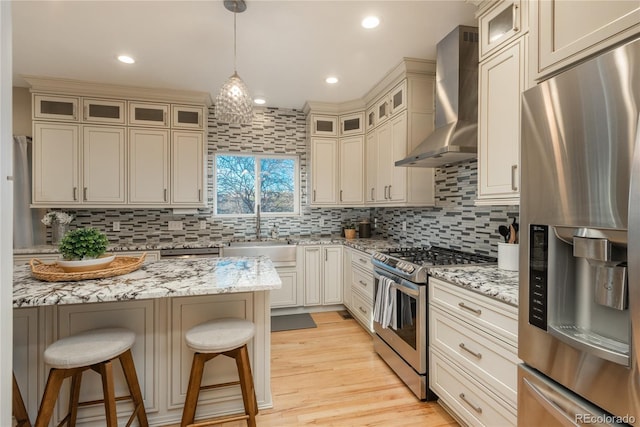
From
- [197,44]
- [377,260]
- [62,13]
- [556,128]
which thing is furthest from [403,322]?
[62,13]

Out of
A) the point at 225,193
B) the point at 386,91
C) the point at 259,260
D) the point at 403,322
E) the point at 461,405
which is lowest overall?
the point at 461,405

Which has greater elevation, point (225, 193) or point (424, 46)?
point (424, 46)

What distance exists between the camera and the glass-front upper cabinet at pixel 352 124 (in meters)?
3.92

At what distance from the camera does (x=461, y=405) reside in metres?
1.78

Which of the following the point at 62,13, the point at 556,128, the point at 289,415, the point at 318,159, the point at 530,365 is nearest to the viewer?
the point at 556,128

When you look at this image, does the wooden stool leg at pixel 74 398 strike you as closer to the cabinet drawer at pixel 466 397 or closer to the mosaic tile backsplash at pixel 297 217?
the cabinet drawer at pixel 466 397

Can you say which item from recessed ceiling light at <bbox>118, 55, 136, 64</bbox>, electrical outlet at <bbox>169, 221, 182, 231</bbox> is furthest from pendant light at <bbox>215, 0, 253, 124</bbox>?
electrical outlet at <bbox>169, 221, 182, 231</bbox>

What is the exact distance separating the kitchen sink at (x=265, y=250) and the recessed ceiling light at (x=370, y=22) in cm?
242

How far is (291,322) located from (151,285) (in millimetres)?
2274

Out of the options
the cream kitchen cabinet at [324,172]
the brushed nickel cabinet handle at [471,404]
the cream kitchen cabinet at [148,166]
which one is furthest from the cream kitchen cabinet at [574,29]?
the cream kitchen cabinet at [148,166]

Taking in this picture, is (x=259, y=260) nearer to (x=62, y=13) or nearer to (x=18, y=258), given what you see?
(x=62, y=13)

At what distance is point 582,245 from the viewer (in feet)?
2.98

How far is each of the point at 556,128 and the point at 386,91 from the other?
2541mm

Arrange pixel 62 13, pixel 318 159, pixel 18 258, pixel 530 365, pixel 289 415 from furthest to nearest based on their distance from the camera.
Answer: pixel 318 159
pixel 18 258
pixel 62 13
pixel 289 415
pixel 530 365
